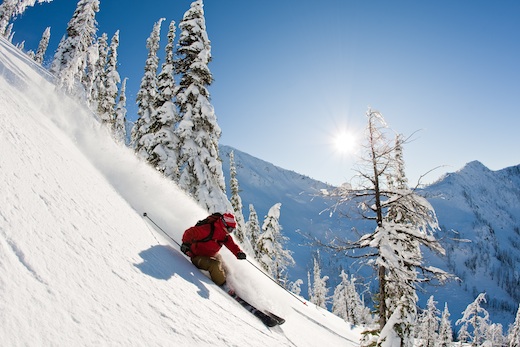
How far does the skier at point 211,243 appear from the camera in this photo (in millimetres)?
6621

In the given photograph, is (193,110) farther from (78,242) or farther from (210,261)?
(78,242)

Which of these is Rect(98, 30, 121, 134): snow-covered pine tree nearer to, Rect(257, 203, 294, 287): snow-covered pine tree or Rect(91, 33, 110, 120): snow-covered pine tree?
Rect(91, 33, 110, 120): snow-covered pine tree

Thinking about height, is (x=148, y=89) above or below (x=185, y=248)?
above

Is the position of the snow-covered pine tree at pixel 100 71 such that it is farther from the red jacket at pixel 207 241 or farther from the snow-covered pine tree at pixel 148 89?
the red jacket at pixel 207 241

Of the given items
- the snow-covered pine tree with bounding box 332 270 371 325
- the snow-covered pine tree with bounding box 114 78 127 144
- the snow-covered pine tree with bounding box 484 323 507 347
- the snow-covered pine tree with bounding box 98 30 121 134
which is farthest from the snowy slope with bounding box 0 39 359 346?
the snow-covered pine tree with bounding box 332 270 371 325

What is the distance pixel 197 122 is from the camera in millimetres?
18516

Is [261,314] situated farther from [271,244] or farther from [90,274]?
[271,244]

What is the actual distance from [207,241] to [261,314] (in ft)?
6.11

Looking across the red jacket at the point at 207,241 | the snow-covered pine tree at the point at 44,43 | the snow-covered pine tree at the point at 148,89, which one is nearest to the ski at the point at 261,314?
the red jacket at the point at 207,241

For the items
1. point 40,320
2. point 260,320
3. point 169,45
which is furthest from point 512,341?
point 169,45

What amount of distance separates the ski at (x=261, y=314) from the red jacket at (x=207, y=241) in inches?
37.2

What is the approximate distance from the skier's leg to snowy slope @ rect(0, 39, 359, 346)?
0.68ft

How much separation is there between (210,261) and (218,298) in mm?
1237

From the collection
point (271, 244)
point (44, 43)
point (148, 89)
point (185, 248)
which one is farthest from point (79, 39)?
point (44, 43)
